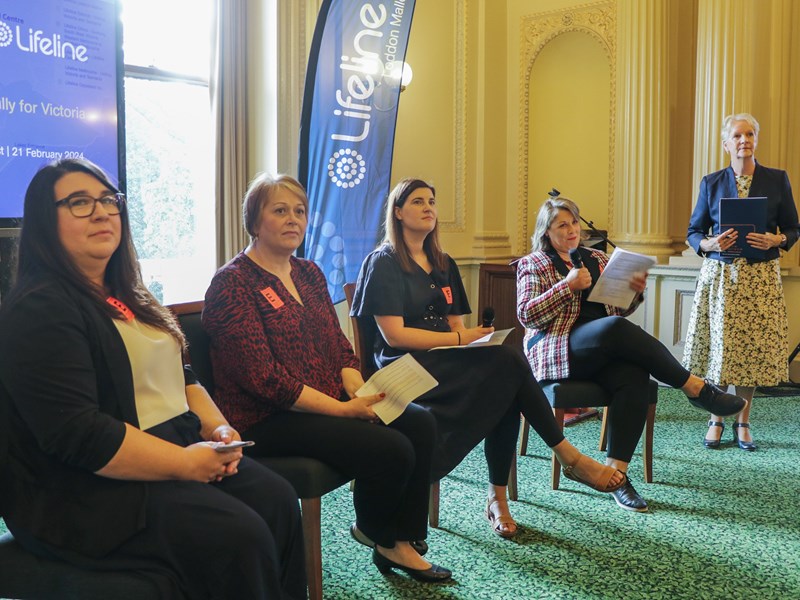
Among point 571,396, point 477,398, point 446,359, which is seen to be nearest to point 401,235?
point 446,359

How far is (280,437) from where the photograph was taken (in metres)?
2.02

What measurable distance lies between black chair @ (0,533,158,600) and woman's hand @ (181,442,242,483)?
0.21 m

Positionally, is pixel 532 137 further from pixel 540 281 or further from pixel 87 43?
pixel 87 43

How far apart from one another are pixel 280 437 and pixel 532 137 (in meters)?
4.60

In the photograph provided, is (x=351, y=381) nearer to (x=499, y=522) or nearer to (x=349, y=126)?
(x=499, y=522)

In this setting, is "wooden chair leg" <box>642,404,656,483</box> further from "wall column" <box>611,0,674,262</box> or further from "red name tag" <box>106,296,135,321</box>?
"wall column" <box>611,0,674,262</box>

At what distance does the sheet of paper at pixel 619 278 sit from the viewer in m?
2.92

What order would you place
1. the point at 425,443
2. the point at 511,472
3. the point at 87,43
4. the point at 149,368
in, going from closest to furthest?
the point at 149,368 < the point at 425,443 < the point at 511,472 < the point at 87,43

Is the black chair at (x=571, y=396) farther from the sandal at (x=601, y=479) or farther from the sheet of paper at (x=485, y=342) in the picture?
the sheet of paper at (x=485, y=342)

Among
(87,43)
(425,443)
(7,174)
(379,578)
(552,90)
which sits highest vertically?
(552,90)

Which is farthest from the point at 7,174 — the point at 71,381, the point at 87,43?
the point at 71,381

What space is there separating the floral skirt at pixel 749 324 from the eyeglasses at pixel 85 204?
294cm

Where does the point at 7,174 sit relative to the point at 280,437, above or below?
above

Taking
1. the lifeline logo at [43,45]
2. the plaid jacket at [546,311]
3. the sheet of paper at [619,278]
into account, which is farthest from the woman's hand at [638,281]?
the lifeline logo at [43,45]
